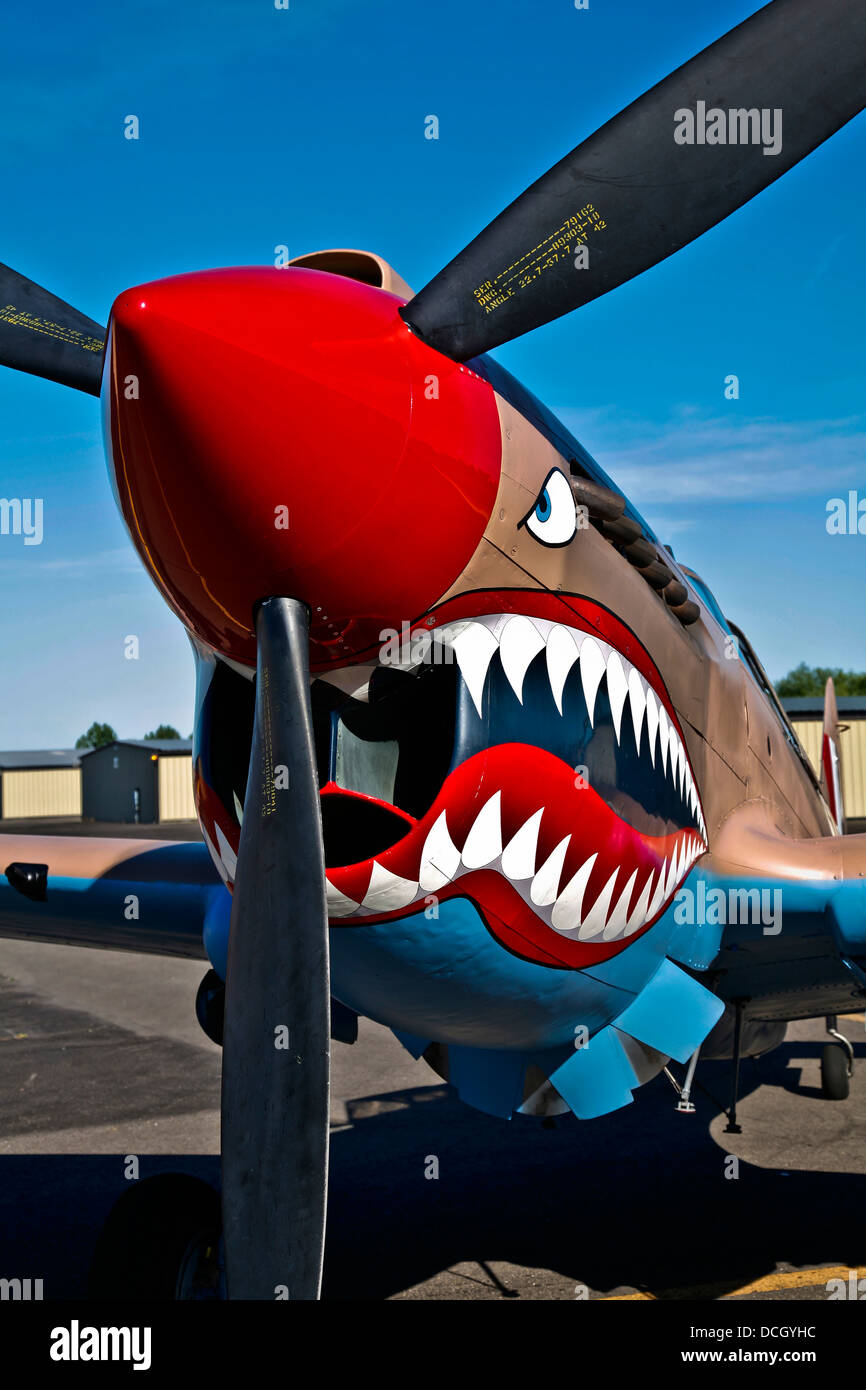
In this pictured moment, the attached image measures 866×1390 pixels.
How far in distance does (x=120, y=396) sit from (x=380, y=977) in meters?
1.60

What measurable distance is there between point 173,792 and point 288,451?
4384 cm

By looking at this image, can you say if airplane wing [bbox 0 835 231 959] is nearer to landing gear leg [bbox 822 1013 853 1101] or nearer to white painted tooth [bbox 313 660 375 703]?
white painted tooth [bbox 313 660 375 703]

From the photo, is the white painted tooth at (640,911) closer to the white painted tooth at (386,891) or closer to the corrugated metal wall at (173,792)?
the white painted tooth at (386,891)

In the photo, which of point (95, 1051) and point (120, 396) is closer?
point (120, 396)

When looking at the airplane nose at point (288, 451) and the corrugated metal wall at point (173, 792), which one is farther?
the corrugated metal wall at point (173, 792)

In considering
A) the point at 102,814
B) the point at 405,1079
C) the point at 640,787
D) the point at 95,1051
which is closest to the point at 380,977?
the point at 640,787

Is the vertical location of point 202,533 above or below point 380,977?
above

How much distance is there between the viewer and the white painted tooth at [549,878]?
2.79 meters

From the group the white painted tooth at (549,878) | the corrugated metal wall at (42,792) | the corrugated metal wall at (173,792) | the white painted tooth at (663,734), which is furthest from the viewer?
the corrugated metal wall at (42,792)

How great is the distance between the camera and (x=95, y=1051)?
9055 mm

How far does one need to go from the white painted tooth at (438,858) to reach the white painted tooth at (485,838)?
37mm

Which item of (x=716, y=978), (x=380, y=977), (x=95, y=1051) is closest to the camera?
(x=380, y=977)

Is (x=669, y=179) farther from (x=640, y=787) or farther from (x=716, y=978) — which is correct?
(x=716, y=978)

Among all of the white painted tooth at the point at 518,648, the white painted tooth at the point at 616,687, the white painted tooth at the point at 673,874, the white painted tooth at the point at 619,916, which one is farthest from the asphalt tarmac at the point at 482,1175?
the white painted tooth at the point at 518,648
